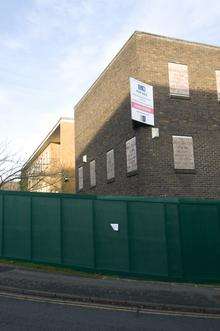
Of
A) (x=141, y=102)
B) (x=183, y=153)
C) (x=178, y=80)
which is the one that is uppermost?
(x=178, y=80)

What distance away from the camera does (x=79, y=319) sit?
9320mm

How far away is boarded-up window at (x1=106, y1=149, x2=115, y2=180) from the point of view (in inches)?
914

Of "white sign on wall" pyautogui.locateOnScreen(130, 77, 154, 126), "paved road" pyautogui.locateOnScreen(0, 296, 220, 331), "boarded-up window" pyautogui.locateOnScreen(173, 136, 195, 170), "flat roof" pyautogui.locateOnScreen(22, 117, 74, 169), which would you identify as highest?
"flat roof" pyautogui.locateOnScreen(22, 117, 74, 169)

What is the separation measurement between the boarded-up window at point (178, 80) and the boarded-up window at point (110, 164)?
A: 15.3ft

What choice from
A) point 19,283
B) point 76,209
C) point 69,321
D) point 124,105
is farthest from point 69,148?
point 69,321

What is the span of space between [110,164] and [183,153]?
4557 millimetres

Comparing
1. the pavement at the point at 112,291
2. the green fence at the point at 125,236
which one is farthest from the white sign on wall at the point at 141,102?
the pavement at the point at 112,291

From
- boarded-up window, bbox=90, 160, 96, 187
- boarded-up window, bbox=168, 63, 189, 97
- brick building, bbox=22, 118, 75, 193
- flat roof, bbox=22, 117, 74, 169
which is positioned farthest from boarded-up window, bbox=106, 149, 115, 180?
flat roof, bbox=22, 117, 74, 169

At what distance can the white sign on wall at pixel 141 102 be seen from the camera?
761 inches

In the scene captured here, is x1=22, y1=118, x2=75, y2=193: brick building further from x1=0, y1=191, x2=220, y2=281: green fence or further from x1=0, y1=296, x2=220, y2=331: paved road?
x1=0, y1=296, x2=220, y2=331: paved road

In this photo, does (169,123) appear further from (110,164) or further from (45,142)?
(45,142)

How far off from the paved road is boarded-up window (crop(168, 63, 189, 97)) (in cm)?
1262

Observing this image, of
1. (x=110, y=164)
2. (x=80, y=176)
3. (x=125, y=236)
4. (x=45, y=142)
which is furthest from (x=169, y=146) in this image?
(x=45, y=142)

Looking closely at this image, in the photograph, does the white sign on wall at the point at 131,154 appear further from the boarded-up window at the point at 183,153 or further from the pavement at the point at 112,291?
the pavement at the point at 112,291
